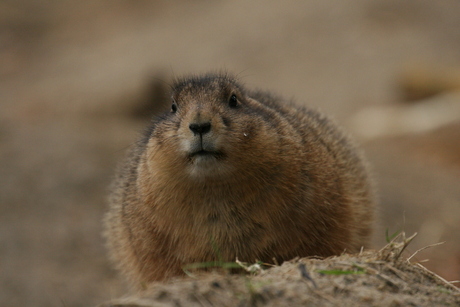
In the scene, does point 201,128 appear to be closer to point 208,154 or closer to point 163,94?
point 208,154

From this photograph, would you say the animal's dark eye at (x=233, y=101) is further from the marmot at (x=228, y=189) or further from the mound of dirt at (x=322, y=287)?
the mound of dirt at (x=322, y=287)

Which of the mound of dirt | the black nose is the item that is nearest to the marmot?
the black nose

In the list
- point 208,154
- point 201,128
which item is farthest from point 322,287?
point 201,128

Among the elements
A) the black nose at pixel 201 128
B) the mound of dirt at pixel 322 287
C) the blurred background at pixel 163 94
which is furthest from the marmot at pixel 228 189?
the blurred background at pixel 163 94

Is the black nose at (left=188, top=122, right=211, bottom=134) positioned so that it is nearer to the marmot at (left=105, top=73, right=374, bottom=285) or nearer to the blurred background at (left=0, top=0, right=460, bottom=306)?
the marmot at (left=105, top=73, right=374, bottom=285)

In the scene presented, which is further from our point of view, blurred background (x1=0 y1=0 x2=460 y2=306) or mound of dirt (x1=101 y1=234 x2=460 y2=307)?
blurred background (x1=0 y1=0 x2=460 y2=306)

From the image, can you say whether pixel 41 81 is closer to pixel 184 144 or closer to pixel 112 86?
pixel 112 86
